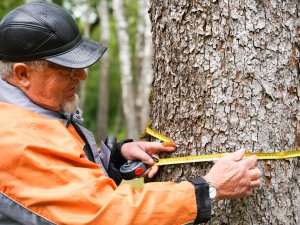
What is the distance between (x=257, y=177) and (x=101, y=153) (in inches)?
37.1

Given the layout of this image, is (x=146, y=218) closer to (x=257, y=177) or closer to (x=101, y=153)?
(x=257, y=177)

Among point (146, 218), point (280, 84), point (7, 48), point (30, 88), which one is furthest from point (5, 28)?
point (280, 84)

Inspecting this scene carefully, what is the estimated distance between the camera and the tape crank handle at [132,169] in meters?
2.79

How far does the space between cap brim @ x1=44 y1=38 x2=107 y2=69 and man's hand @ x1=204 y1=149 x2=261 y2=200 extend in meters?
0.76

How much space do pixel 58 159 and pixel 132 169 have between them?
668 millimetres

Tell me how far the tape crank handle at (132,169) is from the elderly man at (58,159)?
25cm

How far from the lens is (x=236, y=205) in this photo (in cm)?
256

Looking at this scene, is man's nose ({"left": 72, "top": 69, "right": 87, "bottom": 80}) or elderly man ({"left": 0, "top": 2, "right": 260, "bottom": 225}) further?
man's nose ({"left": 72, "top": 69, "right": 87, "bottom": 80})

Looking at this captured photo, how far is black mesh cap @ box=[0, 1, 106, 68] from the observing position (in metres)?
2.42

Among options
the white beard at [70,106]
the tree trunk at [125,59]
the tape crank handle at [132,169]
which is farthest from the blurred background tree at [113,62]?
the white beard at [70,106]

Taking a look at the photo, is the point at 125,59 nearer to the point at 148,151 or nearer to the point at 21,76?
the point at 148,151

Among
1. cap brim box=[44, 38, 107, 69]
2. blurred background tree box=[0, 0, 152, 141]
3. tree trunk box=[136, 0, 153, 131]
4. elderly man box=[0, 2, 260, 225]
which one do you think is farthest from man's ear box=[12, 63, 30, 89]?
tree trunk box=[136, 0, 153, 131]

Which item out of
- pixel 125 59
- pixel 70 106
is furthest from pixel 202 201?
pixel 125 59

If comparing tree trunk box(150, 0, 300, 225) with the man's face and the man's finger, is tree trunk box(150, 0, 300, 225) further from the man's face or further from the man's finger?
the man's face
